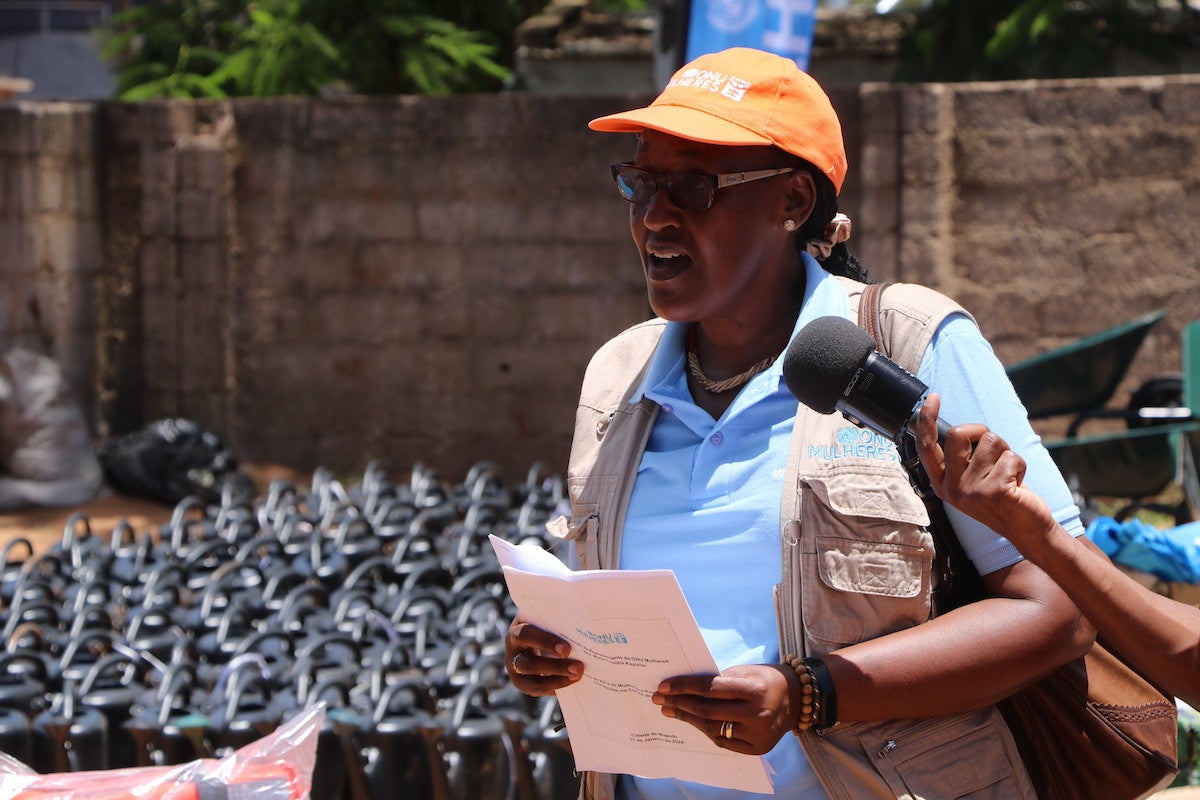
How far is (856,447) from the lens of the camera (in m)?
1.81

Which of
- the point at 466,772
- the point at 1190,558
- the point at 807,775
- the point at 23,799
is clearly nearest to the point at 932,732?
the point at 807,775

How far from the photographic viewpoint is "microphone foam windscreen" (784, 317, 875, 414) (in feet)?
5.40

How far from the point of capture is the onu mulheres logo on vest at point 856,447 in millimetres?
1810

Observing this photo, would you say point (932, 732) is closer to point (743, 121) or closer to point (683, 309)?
point (683, 309)

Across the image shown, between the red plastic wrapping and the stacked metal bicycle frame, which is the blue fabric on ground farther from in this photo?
the red plastic wrapping

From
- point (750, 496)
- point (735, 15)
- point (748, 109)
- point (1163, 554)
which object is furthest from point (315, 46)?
point (750, 496)

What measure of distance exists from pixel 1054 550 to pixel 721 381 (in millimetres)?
670

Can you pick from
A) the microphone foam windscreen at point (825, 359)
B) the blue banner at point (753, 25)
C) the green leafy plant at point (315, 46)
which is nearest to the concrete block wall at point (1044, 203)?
the blue banner at point (753, 25)

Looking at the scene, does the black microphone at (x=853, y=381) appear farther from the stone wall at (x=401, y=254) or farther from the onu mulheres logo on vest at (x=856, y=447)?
the stone wall at (x=401, y=254)

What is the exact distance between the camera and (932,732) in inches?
70.6

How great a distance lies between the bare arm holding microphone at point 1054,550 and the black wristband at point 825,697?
0.30 meters

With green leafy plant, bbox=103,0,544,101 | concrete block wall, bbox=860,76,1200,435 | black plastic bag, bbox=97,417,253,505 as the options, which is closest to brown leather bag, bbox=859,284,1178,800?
concrete block wall, bbox=860,76,1200,435

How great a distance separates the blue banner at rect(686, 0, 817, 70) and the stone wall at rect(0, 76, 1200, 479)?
80 cm

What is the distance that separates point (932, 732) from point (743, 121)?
866 mm
